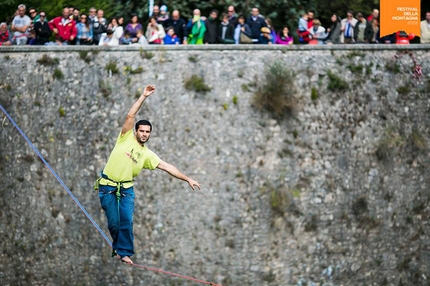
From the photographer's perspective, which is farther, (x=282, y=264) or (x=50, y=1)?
(x=50, y=1)

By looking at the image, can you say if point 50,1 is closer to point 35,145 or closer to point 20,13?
point 20,13

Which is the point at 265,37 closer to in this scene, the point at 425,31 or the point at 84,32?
the point at 425,31

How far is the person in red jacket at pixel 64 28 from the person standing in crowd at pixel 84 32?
113mm

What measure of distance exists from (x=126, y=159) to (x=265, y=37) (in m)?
8.92

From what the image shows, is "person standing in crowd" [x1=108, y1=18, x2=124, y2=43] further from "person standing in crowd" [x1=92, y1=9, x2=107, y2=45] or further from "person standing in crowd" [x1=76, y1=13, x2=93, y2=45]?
"person standing in crowd" [x1=76, y1=13, x2=93, y2=45]

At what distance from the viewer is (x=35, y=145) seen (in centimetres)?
2609

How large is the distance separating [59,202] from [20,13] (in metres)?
4.62

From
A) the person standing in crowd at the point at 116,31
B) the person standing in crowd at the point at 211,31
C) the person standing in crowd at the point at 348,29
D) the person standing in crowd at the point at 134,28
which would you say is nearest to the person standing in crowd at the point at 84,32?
the person standing in crowd at the point at 116,31

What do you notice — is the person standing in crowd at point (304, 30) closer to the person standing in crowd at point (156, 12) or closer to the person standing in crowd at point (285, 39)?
the person standing in crowd at point (285, 39)

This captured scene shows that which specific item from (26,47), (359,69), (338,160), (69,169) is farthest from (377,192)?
(26,47)

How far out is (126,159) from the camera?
17.8m

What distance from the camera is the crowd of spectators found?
25938mm

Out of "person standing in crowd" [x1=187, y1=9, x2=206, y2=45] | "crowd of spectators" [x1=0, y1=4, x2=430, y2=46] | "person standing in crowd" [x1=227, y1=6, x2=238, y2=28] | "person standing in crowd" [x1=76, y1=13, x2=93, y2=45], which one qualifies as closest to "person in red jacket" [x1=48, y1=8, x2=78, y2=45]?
"crowd of spectators" [x1=0, y1=4, x2=430, y2=46]

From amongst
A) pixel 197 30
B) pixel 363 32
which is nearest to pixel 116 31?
pixel 197 30
